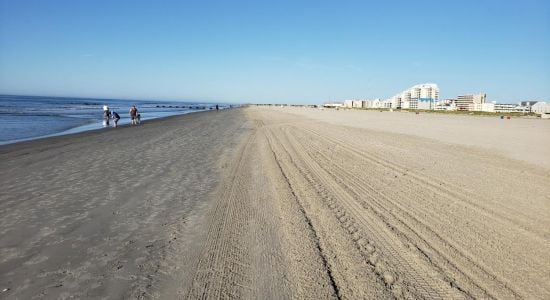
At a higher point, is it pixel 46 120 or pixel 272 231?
pixel 46 120

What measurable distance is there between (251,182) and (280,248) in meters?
3.84

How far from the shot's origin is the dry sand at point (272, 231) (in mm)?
3613

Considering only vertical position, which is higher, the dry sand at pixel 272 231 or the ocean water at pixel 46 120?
the ocean water at pixel 46 120

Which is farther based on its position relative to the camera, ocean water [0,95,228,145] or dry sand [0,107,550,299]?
ocean water [0,95,228,145]

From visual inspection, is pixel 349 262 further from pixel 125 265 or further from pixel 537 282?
pixel 125 265

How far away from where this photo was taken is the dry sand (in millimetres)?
3613

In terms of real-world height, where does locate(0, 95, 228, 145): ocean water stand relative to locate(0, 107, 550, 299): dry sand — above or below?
above

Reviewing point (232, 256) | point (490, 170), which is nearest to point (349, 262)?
point (232, 256)

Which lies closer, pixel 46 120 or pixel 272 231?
pixel 272 231

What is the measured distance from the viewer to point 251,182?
27.1 ft

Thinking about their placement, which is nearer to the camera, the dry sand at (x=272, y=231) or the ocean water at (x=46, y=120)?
the dry sand at (x=272, y=231)

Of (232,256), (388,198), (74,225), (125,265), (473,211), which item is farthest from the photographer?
(388,198)

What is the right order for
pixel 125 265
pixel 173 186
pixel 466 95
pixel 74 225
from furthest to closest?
pixel 466 95 < pixel 173 186 < pixel 74 225 < pixel 125 265

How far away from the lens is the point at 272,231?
511cm
